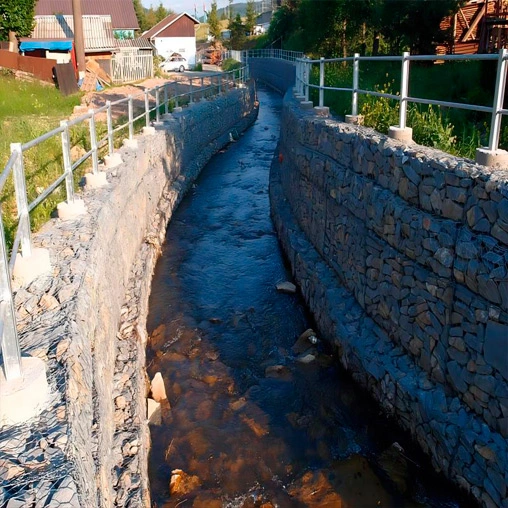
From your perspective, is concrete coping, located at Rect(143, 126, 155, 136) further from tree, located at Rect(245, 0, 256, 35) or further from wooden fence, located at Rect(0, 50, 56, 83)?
tree, located at Rect(245, 0, 256, 35)

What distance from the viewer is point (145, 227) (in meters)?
10.8

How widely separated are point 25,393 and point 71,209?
3737 mm

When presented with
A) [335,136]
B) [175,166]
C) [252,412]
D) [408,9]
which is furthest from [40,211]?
[408,9]

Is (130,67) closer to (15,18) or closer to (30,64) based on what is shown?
(15,18)

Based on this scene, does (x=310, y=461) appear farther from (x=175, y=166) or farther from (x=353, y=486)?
(x=175, y=166)

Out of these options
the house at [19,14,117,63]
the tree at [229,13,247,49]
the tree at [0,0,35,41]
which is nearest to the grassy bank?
the tree at [0,0,35,41]

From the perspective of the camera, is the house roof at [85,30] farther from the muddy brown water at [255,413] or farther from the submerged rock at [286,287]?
the submerged rock at [286,287]

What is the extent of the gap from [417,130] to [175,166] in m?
8.94

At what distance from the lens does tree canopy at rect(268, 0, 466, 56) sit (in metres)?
16.0

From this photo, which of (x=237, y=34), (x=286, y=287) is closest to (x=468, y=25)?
(x=286, y=287)

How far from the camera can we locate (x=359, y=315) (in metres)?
7.42

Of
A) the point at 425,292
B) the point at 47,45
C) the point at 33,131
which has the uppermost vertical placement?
the point at 47,45

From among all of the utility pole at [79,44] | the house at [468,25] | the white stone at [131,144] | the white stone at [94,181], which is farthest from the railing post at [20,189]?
the utility pole at [79,44]

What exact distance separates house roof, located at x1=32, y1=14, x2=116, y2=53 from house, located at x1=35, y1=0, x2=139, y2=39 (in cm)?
843
